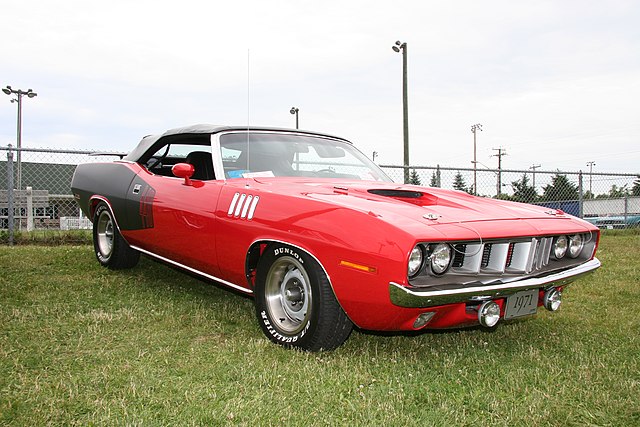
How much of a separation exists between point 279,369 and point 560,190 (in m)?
10.4

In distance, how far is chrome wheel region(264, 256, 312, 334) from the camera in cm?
324

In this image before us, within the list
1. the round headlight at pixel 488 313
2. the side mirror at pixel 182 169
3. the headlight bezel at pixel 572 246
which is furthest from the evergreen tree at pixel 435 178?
the round headlight at pixel 488 313

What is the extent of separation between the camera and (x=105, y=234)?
5.68 m

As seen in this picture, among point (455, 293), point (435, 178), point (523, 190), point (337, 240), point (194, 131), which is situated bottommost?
point (455, 293)

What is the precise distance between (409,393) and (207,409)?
3.07 feet

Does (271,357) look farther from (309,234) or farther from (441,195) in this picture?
(441,195)

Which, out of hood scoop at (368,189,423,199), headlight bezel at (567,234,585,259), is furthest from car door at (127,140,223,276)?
headlight bezel at (567,234,585,259)

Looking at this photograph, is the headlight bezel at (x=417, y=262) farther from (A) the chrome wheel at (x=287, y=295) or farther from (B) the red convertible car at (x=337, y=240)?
(A) the chrome wheel at (x=287, y=295)

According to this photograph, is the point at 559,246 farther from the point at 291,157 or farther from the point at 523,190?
the point at 523,190

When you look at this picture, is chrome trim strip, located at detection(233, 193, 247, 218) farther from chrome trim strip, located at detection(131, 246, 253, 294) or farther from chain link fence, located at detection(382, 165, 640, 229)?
chain link fence, located at detection(382, 165, 640, 229)

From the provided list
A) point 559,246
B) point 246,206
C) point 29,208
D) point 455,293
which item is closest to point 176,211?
point 246,206

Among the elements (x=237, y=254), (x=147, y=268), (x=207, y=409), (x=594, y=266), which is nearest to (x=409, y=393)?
(x=207, y=409)

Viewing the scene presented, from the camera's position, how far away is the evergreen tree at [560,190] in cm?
1154

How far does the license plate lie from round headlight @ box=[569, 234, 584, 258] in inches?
22.4
